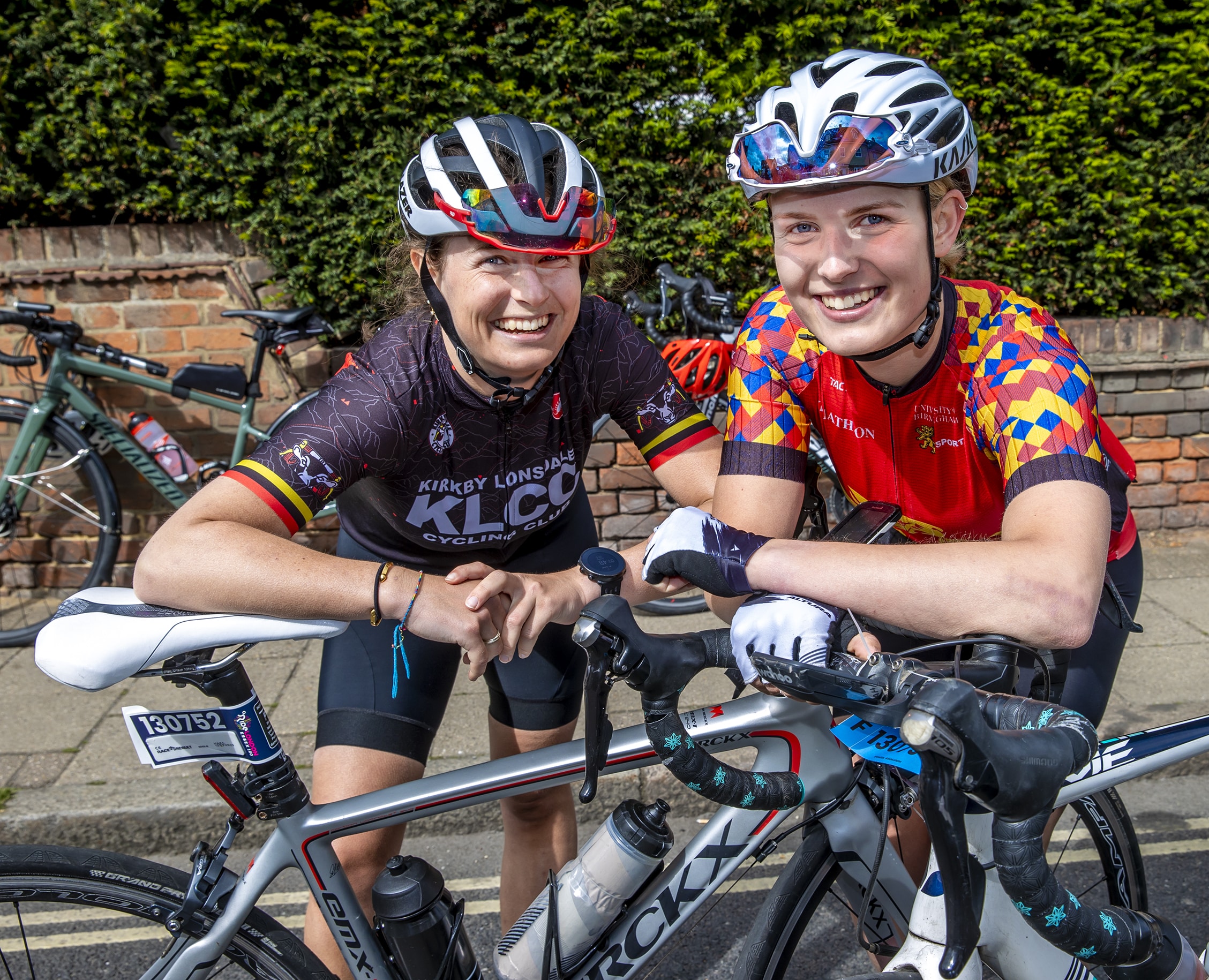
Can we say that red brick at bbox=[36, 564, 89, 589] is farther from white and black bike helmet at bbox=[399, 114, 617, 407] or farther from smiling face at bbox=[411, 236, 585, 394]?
smiling face at bbox=[411, 236, 585, 394]

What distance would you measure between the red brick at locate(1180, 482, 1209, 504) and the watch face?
497 cm

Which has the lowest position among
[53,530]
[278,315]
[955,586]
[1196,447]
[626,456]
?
[1196,447]

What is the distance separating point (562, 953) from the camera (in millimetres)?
1727

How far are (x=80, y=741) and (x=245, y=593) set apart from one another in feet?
8.20

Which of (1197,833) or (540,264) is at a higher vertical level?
(540,264)

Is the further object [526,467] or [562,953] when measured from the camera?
[526,467]

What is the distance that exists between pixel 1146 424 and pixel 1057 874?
3235 mm

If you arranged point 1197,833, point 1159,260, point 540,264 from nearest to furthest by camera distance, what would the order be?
point 540,264
point 1197,833
point 1159,260

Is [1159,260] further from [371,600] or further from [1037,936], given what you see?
[371,600]

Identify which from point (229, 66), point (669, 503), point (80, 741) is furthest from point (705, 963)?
point (229, 66)

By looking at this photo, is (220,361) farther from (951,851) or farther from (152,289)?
(951,851)

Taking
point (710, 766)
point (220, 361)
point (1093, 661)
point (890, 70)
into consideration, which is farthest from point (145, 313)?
point (1093, 661)

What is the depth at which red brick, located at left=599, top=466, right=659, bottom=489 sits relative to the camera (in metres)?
5.04

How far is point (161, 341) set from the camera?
15.8 ft
